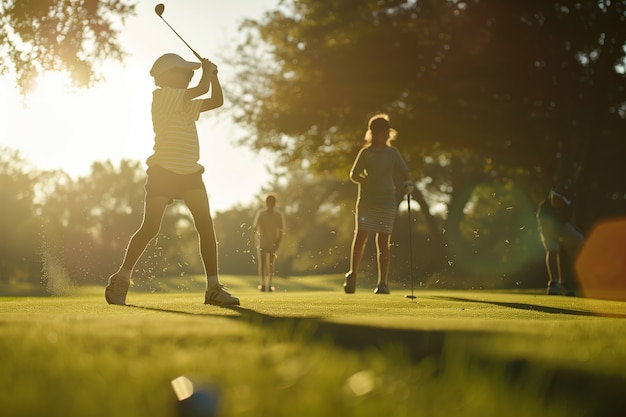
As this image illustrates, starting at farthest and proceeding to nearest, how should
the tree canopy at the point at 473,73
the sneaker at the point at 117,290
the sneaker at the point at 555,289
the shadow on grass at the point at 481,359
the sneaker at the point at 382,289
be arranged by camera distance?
the tree canopy at the point at 473,73 < the sneaker at the point at 555,289 < the sneaker at the point at 382,289 < the sneaker at the point at 117,290 < the shadow on grass at the point at 481,359

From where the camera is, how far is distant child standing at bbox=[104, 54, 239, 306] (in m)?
7.56

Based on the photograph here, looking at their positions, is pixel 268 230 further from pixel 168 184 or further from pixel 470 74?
pixel 168 184

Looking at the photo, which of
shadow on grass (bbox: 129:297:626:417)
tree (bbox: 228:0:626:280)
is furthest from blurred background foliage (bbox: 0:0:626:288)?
Answer: shadow on grass (bbox: 129:297:626:417)

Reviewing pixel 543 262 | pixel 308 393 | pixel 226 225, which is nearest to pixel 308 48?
pixel 543 262

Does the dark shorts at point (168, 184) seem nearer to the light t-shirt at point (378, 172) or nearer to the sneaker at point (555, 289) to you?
the light t-shirt at point (378, 172)

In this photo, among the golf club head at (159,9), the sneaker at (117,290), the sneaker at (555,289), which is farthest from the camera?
the sneaker at (555,289)

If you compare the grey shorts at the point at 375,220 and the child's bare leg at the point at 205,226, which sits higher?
the grey shorts at the point at 375,220

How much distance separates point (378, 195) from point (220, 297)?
5.22 meters

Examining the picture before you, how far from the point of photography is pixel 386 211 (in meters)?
12.2

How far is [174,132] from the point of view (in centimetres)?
759

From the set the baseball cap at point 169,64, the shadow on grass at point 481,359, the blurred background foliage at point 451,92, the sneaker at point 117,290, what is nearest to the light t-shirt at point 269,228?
the blurred background foliage at point 451,92

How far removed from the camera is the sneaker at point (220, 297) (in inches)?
291

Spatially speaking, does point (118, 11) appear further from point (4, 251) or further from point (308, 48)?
point (4, 251)

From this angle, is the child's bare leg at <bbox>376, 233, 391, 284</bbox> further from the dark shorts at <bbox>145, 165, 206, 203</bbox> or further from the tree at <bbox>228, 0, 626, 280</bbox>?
the tree at <bbox>228, 0, 626, 280</bbox>
